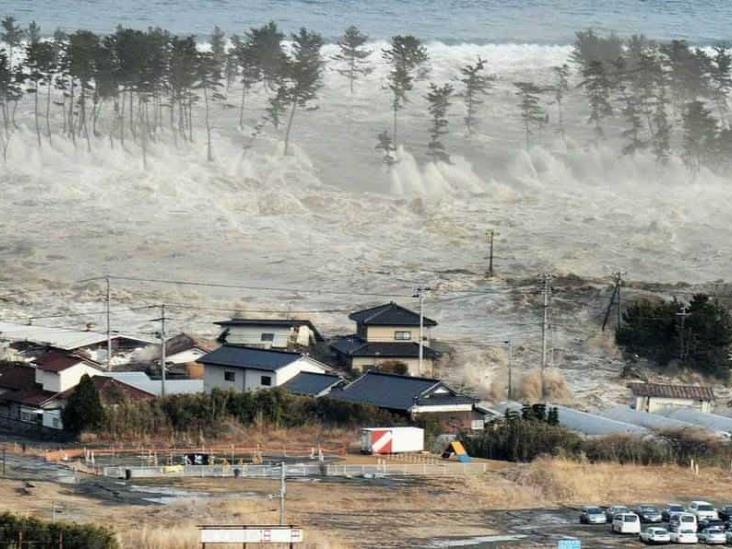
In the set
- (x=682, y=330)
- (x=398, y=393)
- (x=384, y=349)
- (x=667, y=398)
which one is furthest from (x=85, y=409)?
(x=682, y=330)

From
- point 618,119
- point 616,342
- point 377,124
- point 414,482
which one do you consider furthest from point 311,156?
point 414,482

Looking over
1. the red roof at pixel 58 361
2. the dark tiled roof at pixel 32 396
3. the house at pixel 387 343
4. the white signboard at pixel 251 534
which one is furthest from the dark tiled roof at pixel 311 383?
the white signboard at pixel 251 534

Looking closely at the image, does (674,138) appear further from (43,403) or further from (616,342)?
(43,403)

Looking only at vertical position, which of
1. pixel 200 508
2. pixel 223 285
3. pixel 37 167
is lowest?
pixel 200 508

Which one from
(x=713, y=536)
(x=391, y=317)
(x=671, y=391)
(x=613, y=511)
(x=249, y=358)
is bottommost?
(x=713, y=536)

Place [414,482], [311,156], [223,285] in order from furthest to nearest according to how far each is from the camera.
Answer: [311,156] → [223,285] → [414,482]

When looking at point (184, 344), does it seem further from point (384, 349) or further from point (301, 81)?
point (301, 81)
